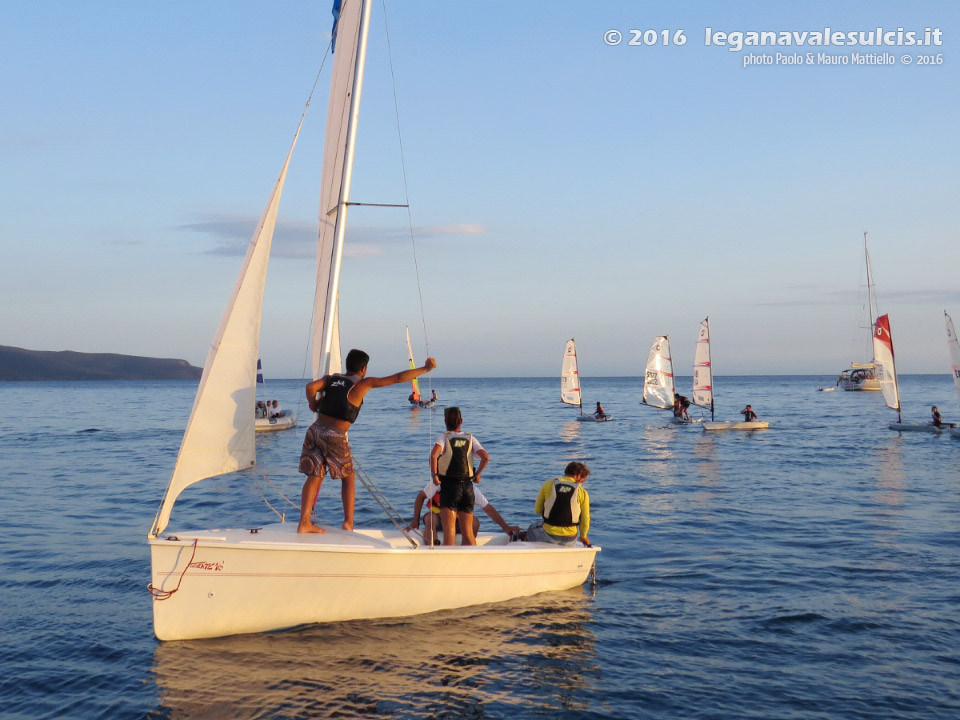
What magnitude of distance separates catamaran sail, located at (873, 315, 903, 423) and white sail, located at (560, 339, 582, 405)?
19.5m

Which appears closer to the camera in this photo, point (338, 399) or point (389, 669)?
point (389, 669)

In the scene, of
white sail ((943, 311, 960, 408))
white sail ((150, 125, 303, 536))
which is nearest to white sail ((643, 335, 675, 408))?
white sail ((943, 311, 960, 408))

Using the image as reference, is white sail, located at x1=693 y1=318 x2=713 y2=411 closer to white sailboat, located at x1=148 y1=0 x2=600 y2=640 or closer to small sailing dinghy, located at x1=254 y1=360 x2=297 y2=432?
small sailing dinghy, located at x1=254 y1=360 x2=297 y2=432

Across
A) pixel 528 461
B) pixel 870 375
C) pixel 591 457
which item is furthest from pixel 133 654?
pixel 870 375

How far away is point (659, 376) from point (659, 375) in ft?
0.32

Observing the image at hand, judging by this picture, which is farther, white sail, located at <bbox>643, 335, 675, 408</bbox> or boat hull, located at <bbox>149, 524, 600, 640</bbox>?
white sail, located at <bbox>643, 335, 675, 408</bbox>

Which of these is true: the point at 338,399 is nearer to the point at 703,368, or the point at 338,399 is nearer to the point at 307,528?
the point at 307,528

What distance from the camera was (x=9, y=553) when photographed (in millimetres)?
14047

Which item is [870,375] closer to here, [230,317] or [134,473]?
[134,473]

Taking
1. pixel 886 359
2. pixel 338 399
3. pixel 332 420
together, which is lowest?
pixel 332 420

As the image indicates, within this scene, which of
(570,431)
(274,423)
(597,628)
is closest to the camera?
(597,628)

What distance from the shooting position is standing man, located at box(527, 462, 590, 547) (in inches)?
412

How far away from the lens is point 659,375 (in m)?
53.1

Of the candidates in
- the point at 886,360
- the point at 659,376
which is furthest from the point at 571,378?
the point at 886,360
